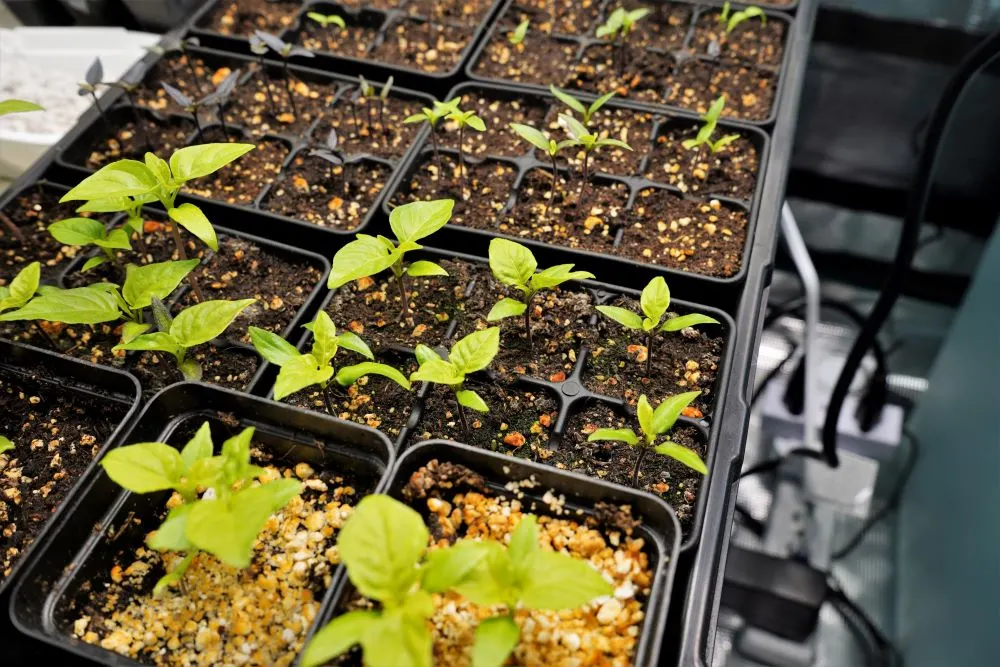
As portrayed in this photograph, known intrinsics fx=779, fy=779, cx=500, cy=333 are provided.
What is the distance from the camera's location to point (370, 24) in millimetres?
1859

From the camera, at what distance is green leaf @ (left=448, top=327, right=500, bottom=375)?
3.17ft

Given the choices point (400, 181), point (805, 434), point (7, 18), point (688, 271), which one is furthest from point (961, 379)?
point (7, 18)

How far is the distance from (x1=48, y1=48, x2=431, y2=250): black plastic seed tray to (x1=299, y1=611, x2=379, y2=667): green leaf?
0.72 metres

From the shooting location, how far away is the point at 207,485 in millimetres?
814

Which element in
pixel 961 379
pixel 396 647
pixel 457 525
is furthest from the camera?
pixel 961 379

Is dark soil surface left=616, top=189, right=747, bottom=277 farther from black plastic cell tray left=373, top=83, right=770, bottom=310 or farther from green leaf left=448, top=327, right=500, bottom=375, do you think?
green leaf left=448, top=327, right=500, bottom=375

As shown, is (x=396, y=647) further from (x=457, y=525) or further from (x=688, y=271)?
(x=688, y=271)

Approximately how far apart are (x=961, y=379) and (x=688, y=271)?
0.88m

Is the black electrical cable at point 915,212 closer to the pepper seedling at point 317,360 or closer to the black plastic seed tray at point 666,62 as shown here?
the black plastic seed tray at point 666,62

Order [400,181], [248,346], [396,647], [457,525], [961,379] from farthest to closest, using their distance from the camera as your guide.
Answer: [961,379]
[400,181]
[248,346]
[457,525]
[396,647]

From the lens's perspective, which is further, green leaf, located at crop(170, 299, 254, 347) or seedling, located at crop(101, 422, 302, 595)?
green leaf, located at crop(170, 299, 254, 347)

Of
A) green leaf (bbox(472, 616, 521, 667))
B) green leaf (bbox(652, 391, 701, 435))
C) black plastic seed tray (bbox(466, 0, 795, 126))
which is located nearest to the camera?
green leaf (bbox(472, 616, 521, 667))

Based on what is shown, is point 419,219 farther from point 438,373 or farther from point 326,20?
point 326,20

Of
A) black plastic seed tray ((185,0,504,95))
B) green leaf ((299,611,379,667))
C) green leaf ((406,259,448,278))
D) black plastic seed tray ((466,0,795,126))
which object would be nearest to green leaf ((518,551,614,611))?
green leaf ((299,611,379,667))
